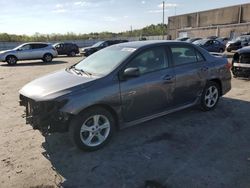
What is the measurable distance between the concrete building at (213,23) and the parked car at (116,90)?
4024cm

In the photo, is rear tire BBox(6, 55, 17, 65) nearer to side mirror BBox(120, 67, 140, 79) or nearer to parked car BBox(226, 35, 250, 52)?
parked car BBox(226, 35, 250, 52)

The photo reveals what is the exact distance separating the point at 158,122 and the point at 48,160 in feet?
7.89

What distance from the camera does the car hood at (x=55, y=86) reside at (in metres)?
4.21

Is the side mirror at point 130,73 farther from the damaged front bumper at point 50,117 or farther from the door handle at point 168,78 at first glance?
the damaged front bumper at point 50,117

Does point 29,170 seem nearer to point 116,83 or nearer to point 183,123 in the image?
point 116,83

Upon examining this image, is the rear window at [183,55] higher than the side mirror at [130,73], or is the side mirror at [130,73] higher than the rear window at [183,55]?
the rear window at [183,55]

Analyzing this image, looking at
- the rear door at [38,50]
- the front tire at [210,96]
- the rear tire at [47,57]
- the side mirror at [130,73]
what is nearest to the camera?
the side mirror at [130,73]

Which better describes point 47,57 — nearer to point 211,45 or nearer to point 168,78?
point 211,45

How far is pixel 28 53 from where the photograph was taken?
2075 cm

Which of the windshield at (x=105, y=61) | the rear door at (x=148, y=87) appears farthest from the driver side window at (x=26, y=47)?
the rear door at (x=148, y=87)

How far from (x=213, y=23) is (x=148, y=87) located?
4788cm

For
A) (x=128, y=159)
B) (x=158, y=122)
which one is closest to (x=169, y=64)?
(x=158, y=122)

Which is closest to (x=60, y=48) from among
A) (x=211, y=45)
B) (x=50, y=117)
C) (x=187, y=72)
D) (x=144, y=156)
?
(x=211, y=45)

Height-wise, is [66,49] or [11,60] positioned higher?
[66,49]
